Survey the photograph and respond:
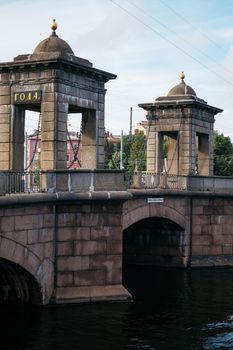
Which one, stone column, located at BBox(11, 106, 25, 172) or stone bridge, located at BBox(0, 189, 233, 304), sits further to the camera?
stone column, located at BBox(11, 106, 25, 172)

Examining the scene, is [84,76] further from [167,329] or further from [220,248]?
[220,248]

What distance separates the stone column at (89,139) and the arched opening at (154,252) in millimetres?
6510

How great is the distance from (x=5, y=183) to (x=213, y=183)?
13.3m

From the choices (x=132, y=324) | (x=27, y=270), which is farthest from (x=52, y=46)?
(x=132, y=324)

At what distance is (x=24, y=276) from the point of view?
17766 mm

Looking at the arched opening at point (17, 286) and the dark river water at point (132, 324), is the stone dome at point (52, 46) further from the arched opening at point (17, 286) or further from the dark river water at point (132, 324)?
the dark river water at point (132, 324)

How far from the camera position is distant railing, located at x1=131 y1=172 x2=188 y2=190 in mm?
24656

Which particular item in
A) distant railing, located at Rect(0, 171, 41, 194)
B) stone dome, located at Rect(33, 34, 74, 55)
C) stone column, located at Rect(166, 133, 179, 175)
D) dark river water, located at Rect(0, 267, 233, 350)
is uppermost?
stone dome, located at Rect(33, 34, 74, 55)

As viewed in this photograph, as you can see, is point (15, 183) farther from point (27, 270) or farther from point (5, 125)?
point (27, 270)

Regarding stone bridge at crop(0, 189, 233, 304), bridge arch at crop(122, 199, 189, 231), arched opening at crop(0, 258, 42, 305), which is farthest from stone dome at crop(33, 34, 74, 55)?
bridge arch at crop(122, 199, 189, 231)

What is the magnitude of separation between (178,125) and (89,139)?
330 inches

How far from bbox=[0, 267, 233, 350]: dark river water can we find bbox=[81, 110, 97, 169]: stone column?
4.54 meters

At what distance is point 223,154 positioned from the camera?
4972 centimetres

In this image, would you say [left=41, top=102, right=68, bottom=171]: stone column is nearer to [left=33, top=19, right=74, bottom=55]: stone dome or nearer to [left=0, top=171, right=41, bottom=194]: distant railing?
[left=0, top=171, right=41, bottom=194]: distant railing
